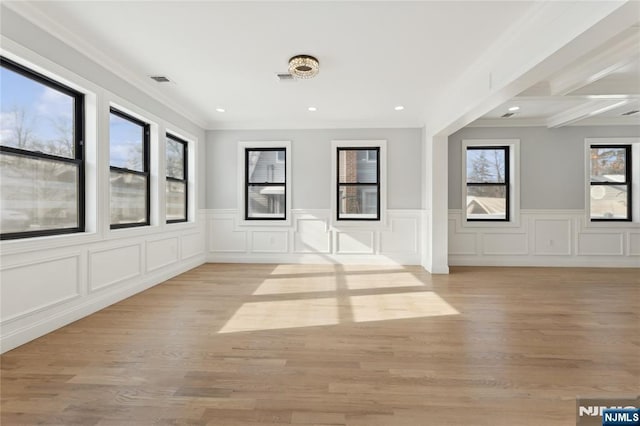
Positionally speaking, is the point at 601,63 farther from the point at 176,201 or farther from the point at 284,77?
the point at 176,201

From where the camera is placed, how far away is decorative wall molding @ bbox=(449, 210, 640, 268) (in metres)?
5.34

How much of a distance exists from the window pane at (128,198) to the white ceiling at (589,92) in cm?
496

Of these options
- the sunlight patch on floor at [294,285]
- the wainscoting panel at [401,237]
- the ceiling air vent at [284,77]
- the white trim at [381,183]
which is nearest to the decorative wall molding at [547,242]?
the wainscoting panel at [401,237]

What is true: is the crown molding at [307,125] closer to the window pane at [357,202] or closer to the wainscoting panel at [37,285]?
the window pane at [357,202]

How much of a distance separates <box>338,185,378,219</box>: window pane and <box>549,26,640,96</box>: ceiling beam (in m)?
2.97

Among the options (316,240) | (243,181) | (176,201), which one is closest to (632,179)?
(316,240)

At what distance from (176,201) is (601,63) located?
18.2 feet

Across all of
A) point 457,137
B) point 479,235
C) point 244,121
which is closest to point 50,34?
point 244,121

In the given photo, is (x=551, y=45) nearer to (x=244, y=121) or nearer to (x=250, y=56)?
(x=250, y=56)

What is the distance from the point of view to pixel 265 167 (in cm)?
578

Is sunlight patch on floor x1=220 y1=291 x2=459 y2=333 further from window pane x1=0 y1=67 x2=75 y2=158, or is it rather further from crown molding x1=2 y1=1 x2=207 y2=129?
crown molding x1=2 y1=1 x2=207 y2=129

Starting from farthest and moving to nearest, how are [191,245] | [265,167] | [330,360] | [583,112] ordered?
[265,167]
[191,245]
[583,112]
[330,360]

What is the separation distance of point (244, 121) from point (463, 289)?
4.47 m

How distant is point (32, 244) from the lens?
239 centimetres
